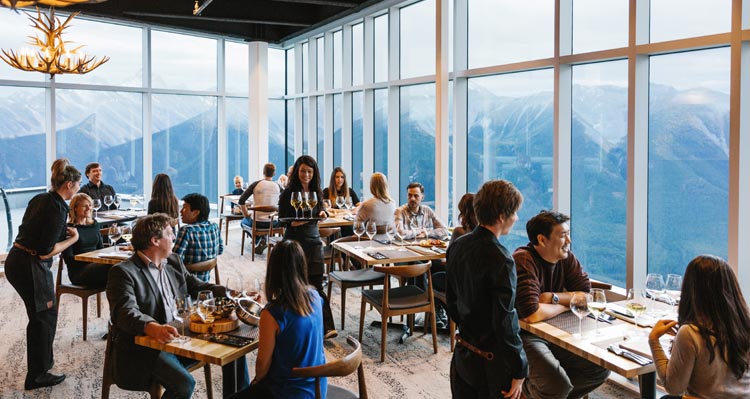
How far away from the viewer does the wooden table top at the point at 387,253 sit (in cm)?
488

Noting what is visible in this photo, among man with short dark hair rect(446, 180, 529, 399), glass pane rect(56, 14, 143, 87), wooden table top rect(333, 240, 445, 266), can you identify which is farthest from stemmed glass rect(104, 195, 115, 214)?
man with short dark hair rect(446, 180, 529, 399)

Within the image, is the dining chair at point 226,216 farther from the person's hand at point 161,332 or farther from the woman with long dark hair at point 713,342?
the woman with long dark hair at point 713,342

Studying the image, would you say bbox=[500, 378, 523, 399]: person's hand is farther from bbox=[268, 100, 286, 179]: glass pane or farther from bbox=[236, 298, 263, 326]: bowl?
bbox=[268, 100, 286, 179]: glass pane

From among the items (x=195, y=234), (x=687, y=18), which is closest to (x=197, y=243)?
(x=195, y=234)

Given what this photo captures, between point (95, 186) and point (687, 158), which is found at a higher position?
point (687, 158)

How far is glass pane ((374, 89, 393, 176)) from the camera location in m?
9.66

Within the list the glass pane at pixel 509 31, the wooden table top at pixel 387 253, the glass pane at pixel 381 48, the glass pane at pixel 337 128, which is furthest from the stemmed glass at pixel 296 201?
the glass pane at pixel 337 128

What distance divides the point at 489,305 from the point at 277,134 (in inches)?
422

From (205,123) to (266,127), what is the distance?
→ 1245 millimetres

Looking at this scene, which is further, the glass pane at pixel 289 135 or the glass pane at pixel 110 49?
the glass pane at pixel 289 135

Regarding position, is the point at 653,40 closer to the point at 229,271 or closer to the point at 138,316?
the point at 138,316

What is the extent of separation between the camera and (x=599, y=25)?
5746 mm

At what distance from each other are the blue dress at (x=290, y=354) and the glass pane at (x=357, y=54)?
7.74 metres

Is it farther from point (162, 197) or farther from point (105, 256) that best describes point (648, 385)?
point (162, 197)
